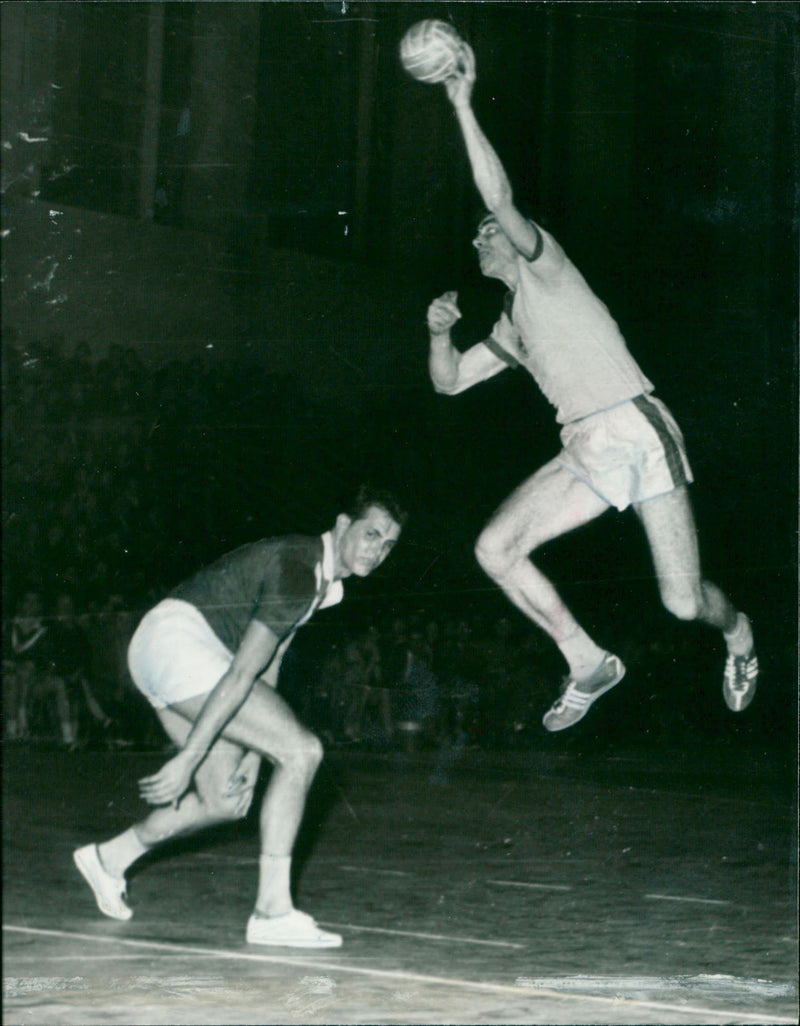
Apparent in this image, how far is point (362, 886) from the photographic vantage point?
4855 millimetres

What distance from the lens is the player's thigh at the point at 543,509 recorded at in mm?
5078

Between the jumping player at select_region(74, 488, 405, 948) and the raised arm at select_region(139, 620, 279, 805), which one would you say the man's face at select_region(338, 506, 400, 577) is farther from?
the raised arm at select_region(139, 620, 279, 805)

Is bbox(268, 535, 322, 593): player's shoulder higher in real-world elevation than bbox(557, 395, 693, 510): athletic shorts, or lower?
lower

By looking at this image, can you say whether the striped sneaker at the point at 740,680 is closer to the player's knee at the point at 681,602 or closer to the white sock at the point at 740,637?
the white sock at the point at 740,637

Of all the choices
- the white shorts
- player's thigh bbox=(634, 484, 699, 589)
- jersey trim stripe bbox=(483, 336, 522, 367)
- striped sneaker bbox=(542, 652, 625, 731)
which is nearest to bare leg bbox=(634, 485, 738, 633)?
player's thigh bbox=(634, 484, 699, 589)

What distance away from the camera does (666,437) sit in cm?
518

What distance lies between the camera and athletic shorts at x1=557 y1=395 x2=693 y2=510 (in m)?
5.13

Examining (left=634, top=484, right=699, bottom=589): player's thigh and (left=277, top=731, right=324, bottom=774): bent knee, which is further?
(left=634, top=484, right=699, bottom=589): player's thigh

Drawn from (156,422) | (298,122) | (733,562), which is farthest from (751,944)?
(298,122)

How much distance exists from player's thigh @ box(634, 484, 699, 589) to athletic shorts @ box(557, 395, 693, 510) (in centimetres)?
5

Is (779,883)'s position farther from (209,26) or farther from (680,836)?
(209,26)

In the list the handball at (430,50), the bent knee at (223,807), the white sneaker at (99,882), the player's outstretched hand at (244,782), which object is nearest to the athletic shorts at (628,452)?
the handball at (430,50)

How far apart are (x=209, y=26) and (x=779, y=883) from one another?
3575mm

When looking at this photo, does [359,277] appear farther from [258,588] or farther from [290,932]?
[290,932]
